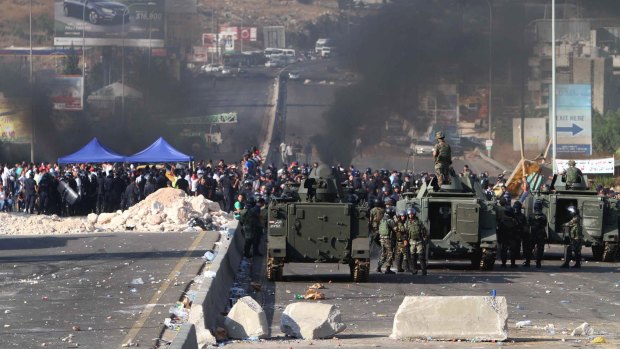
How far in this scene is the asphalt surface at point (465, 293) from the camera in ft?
49.4

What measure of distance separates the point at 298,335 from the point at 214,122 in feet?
186

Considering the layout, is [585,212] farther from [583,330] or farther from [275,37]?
[275,37]

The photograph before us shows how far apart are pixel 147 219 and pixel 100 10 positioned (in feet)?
136

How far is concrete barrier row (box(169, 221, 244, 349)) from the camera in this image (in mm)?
11969

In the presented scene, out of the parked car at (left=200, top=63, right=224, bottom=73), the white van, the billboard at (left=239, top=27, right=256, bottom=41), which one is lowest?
the parked car at (left=200, top=63, right=224, bottom=73)

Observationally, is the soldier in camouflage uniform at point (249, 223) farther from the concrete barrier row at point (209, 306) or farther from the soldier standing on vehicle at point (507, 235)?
the soldier standing on vehicle at point (507, 235)

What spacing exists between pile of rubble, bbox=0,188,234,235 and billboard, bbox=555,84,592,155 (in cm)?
1559

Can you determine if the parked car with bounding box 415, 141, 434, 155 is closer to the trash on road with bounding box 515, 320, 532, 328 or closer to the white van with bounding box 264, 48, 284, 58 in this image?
the white van with bounding box 264, 48, 284, 58

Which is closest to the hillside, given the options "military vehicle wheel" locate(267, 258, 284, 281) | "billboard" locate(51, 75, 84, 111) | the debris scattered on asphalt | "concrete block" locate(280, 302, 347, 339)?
"billboard" locate(51, 75, 84, 111)

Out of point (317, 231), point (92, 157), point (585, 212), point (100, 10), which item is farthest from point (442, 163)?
point (100, 10)

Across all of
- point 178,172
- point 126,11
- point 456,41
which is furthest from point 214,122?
point 178,172

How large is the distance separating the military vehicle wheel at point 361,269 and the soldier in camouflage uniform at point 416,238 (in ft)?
5.42

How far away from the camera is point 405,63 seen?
6706cm

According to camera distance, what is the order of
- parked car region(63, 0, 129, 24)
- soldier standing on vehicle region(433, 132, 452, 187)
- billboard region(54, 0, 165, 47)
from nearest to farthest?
1. soldier standing on vehicle region(433, 132, 452, 187)
2. parked car region(63, 0, 129, 24)
3. billboard region(54, 0, 165, 47)
